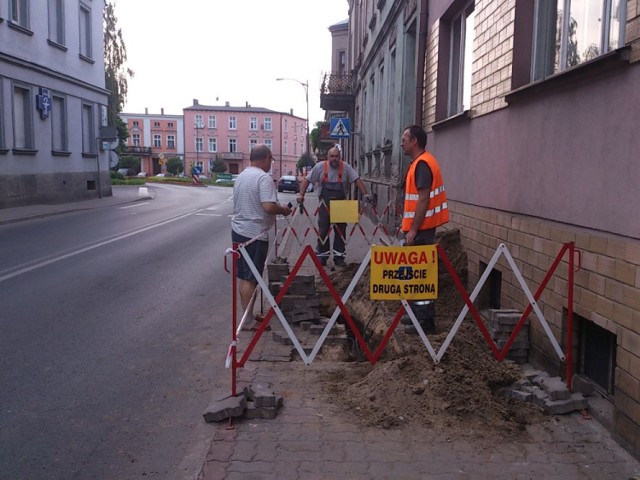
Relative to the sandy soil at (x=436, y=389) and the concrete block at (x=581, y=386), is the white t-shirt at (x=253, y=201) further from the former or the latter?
the concrete block at (x=581, y=386)

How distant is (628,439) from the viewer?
3.66 meters

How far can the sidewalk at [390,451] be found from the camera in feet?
11.3

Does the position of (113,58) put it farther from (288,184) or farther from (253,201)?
(253,201)

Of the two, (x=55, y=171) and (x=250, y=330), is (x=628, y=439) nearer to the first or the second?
(x=250, y=330)

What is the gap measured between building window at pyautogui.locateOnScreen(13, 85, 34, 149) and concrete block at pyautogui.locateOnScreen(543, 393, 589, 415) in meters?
21.3

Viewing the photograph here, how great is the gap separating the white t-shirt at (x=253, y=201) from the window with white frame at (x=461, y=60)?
340 cm

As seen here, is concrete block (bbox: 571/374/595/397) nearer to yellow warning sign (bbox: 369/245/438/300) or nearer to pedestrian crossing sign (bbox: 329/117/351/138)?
yellow warning sign (bbox: 369/245/438/300)

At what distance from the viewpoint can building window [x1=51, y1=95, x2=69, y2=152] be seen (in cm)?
2445

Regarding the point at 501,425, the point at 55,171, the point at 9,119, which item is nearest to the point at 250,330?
the point at 501,425

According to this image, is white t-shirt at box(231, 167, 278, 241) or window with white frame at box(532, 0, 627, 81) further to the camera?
white t-shirt at box(231, 167, 278, 241)

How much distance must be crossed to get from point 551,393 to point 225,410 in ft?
6.98

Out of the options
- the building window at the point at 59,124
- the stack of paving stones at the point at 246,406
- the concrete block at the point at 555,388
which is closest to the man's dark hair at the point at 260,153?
the stack of paving stones at the point at 246,406

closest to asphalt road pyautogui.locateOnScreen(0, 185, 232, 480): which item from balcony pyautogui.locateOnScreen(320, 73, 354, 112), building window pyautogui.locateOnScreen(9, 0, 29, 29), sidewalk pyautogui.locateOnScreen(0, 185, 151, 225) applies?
sidewalk pyautogui.locateOnScreen(0, 185, 151, 225)

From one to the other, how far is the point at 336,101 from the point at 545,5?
26.3 meters
